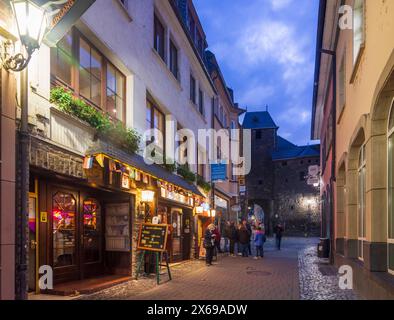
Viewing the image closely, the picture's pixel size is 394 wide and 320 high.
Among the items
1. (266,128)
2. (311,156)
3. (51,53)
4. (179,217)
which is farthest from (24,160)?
(266,128)

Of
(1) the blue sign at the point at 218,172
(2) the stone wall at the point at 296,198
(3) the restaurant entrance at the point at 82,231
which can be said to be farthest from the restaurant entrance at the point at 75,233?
(2) the stone wall at the point at 296,198

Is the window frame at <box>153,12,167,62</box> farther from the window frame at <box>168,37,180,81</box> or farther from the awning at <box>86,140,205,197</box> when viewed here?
the awning at <box>86,140,205,197</box>

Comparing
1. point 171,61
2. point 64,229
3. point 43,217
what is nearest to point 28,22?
point 43,217

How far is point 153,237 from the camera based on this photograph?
11336 millimetres

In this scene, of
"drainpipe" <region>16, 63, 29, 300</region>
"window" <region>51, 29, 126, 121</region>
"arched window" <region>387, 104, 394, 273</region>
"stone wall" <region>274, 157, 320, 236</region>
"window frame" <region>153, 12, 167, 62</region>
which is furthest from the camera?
"stone wall" <region>274, 157, 320, 236</region>

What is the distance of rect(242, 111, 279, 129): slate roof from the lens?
6068cm

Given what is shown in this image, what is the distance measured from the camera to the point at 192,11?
20.2 metres

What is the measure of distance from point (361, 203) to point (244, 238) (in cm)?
1038

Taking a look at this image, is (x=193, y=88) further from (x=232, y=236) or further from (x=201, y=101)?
(x=232, y=236)

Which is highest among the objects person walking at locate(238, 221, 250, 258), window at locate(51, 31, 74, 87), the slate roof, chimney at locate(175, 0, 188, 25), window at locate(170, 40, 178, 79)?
the slate roof

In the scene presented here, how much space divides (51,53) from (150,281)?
6.08 metres

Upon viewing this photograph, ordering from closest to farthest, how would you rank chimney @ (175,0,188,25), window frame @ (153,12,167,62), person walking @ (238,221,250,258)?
window frame @ (153,12,167,62) → chimney @ (175,0,188,25) → person walking @ (238,221,250,258)

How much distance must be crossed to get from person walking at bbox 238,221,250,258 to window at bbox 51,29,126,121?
997 centimetres

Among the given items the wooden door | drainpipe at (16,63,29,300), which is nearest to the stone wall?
the wooden door
